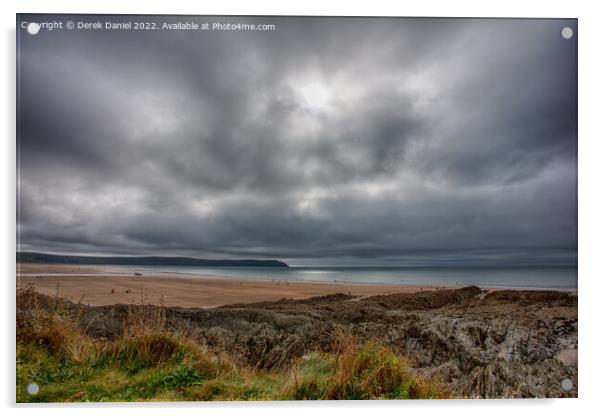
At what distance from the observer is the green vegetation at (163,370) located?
166 inches

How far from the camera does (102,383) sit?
4.24 m

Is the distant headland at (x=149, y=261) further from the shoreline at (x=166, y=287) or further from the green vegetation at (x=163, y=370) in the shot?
the green vegetation at (x=163, y=370)

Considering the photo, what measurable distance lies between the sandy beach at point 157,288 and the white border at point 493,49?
470 mm

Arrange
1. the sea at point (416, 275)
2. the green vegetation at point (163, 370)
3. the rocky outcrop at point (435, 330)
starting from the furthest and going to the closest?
the sea at point (416, 275)
the rocky outcrop at point (435, 330)
the green vegetation at point (163, 370)

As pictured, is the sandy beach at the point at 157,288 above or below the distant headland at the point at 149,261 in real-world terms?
below

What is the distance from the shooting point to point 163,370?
14.1ft

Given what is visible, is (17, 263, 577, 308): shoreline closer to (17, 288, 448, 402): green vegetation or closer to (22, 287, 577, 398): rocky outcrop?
(22, 287, 577, 398): rocky outcrop

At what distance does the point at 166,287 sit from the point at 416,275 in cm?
278

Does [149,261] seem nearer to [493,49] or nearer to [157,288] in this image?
[157,288]

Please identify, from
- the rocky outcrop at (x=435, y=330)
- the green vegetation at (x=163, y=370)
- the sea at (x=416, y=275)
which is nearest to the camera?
the green vegetation at (x=163, y=370)

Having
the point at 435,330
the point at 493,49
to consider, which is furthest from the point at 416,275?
the point at 493,49

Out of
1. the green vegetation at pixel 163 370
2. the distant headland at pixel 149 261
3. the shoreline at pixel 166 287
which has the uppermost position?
the distant headland at pixel 149 261

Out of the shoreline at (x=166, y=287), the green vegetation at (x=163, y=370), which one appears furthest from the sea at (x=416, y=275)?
the green vegetation at (x=163, y=370)

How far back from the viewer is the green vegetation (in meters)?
4.21
